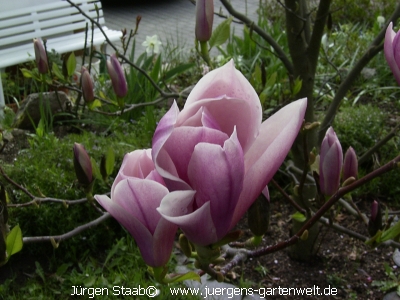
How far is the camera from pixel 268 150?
54cm

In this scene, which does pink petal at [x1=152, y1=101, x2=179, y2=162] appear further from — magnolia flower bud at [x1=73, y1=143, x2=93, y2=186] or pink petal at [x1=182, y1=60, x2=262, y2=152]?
magnolia flower bud at [x1=73, y1=143, x2=93, y2=186]

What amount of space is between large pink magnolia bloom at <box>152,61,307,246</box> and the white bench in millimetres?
4306

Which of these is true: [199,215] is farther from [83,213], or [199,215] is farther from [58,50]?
[58,50]

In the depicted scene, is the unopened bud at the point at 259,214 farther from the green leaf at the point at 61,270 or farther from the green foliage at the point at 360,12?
the green foliage at the point at 360,12

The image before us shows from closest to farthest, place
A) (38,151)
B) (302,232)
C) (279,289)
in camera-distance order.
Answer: (302,232) < (279,289) < (38,151)

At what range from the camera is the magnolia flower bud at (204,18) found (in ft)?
4.17

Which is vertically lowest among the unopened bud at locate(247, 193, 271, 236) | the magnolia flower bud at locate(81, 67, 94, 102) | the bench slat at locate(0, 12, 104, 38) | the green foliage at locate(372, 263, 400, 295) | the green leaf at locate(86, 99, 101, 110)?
the green foliage at locate(372, 263, 400, 295)

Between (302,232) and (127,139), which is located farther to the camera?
(127,139)

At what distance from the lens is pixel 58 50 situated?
4.79 m

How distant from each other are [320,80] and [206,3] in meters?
3.61

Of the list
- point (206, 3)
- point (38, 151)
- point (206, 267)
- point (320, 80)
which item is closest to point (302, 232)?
point (206, 267)

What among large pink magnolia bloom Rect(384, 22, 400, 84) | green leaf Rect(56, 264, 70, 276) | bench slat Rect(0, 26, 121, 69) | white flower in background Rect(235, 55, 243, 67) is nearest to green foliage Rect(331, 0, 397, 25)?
white flower in background Rect(235, 55, 243, 67)

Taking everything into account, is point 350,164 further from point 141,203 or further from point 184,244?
point 141,203

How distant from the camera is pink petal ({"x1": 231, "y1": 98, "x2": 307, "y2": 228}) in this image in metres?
0.54
